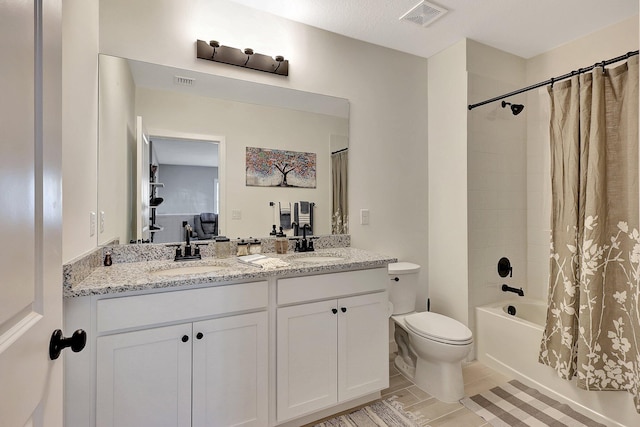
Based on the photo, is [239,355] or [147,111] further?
[147,111]

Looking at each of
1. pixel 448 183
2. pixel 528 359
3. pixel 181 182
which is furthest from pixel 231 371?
pixel 448 183

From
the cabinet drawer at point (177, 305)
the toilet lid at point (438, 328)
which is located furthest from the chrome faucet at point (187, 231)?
the toilet lid at point (438, 328)

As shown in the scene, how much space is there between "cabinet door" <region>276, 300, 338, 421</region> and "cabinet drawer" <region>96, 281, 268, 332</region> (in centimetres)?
19

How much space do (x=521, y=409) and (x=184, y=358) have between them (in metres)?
1.97

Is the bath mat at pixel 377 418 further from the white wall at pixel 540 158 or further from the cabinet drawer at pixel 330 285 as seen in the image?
the white wall at pixel 540 158

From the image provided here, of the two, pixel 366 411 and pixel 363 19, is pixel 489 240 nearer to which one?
pixel 366 411

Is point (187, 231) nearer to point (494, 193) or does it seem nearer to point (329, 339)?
point (329, 339)

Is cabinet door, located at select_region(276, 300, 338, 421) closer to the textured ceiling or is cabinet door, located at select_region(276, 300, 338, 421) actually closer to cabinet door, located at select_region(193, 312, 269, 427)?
cabinet door, located at select_region(193, 312, 269, 427)

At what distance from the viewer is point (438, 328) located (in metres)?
2.09

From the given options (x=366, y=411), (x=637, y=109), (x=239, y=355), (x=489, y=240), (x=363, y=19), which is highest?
(x=363, y=19)

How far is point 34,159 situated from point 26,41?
0.68ft

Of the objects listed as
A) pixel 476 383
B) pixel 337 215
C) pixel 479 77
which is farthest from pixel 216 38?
pixel 476 383

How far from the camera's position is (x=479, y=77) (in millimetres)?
2539

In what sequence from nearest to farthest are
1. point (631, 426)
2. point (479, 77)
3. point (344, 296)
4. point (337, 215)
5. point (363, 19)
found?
point (631, 426) < point (344, 296) < point (363, 19) < point (337, 215) < point (479, 77)
